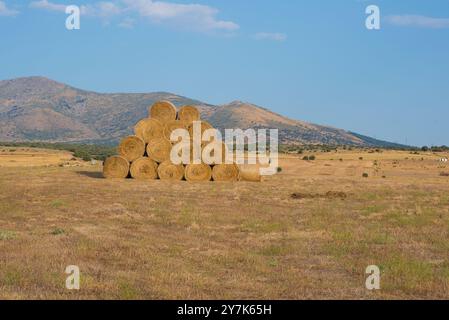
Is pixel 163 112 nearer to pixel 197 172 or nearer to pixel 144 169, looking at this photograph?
pixel 144 169

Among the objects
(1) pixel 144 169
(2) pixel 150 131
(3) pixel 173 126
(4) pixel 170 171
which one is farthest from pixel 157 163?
(3) pixel 173 126

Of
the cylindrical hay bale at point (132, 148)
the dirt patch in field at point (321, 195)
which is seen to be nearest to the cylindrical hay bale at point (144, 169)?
the cylindrical hay bale at point (132, 148)

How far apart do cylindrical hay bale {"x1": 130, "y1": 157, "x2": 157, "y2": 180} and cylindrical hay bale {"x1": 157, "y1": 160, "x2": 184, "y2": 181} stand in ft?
1.04

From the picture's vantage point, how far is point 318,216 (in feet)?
55.2

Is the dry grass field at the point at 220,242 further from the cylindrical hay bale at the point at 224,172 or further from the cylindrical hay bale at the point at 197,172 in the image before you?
the cylindrical hay bale at the point at 224,172

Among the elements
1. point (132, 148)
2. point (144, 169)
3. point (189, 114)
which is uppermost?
point (189, 114)

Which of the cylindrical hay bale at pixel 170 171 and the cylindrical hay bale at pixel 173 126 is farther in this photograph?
the cylindrical hay bale at pixel 173 126

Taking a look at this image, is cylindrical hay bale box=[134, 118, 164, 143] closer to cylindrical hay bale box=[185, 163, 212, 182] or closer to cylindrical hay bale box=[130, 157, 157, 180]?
cylindrical hay bale box=[130, 157, 157, 180]

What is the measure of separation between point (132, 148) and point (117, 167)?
112 centimetres

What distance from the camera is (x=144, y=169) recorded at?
28.5 m

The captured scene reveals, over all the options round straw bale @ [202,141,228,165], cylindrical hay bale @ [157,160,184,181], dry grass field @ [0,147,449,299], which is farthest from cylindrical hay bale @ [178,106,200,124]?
dry grass field @ [0,147,449,299]

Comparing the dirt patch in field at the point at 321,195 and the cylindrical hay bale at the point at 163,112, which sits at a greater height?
the cylindrical hay bale at the point at 163,112

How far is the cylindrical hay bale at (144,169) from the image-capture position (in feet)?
93.3
